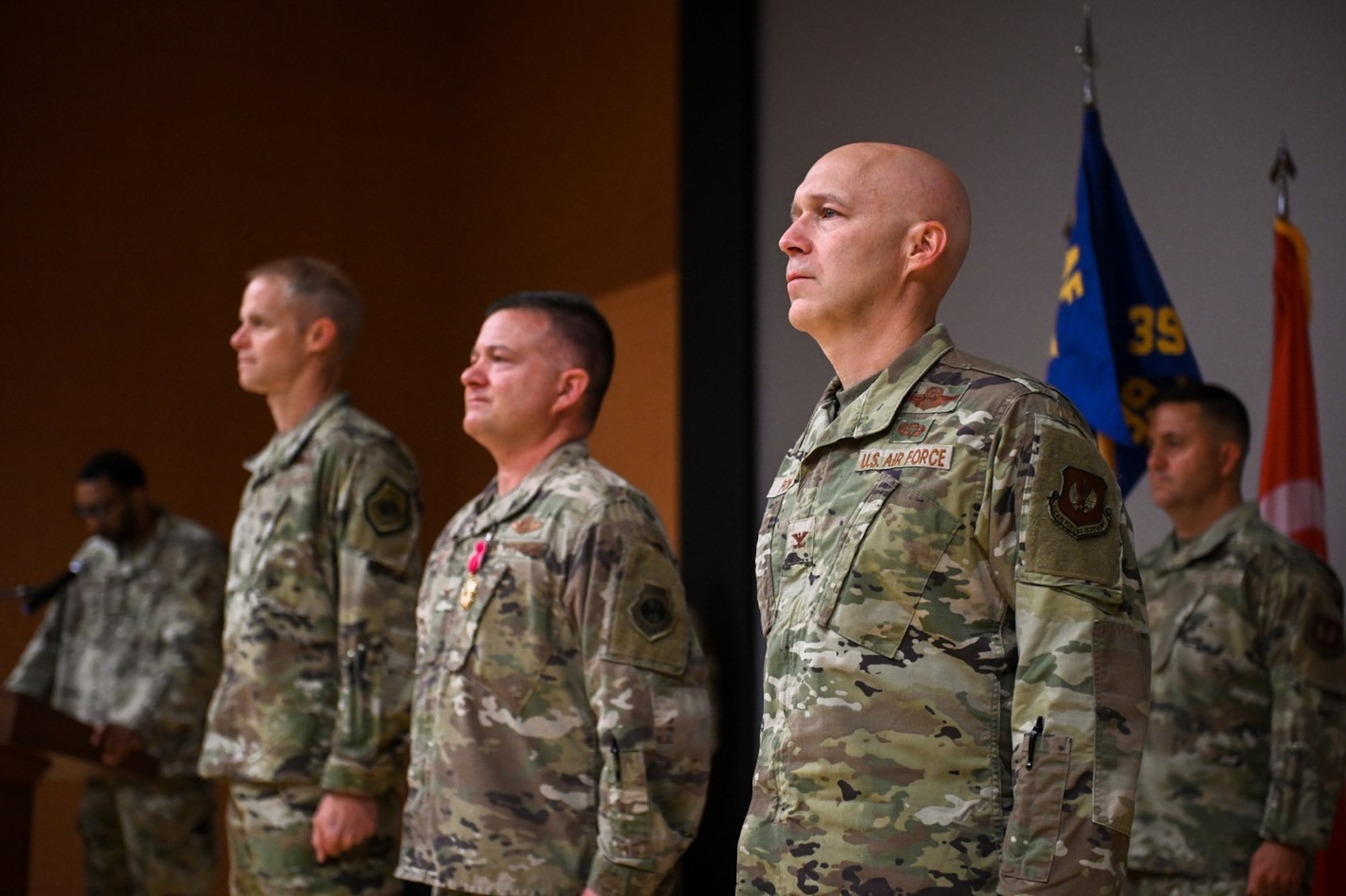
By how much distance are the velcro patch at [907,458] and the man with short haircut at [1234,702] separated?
1814 millimetres

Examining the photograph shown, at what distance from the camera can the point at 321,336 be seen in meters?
3.55

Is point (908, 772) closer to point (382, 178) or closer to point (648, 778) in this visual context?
point (648, 778)

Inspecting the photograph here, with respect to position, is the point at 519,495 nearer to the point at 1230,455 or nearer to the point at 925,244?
the point at 925,244

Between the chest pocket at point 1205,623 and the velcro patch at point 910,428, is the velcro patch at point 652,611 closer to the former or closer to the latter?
the velcro patch at point 910,428

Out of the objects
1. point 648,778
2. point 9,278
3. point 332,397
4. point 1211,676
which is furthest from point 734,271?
point 9,278

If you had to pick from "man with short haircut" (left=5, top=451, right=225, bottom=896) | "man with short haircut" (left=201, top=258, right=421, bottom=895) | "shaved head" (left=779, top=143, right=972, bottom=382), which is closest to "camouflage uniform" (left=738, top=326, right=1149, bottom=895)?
"shaved head" (left=779, top=143, right=972, bottom=382)

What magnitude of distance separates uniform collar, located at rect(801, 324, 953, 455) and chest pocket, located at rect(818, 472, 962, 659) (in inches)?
3.8

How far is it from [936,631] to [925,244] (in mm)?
541

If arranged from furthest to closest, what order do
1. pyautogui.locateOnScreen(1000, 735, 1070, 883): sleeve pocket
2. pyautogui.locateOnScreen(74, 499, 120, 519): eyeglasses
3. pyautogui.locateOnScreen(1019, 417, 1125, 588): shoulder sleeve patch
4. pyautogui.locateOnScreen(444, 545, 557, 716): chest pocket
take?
pyautogui.locateOnScreen(74, 499, 120, 519): eyeglasses < pyautogui.locateOnScreen(444, 545, 557, 716): chest pocket < pyautogui.locateOnScreen(1019, 417, 1125, 588): shoulder sleeve patch < pyautogui.locateOnScreen(1000, 735, 1070, 883): sleeve pocket

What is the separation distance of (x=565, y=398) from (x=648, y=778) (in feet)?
2.58

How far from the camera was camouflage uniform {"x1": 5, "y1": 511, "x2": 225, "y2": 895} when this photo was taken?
15.6 ft

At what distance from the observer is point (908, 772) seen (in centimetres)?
173

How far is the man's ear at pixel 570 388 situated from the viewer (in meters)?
2.93

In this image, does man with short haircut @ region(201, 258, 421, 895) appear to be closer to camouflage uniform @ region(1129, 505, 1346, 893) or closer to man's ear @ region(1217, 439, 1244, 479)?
camouflage uniform @ region(1129, 505, 1346, 893)
